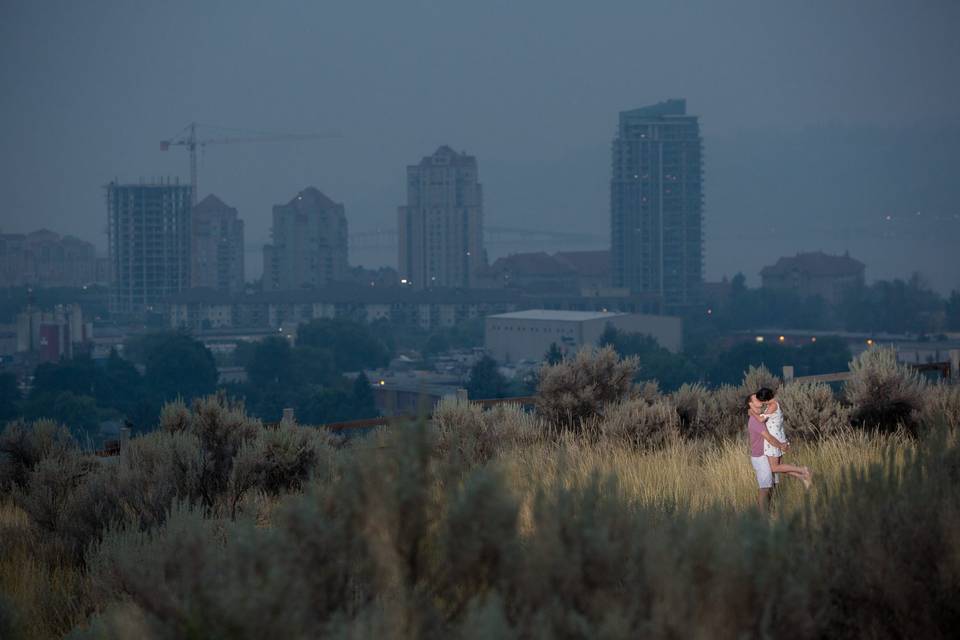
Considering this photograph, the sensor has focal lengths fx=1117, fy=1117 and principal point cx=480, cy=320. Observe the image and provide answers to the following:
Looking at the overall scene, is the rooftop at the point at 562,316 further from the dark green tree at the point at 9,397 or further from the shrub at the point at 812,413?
the shrub at the point at 812,413

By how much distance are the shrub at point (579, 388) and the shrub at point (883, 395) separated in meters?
2.88

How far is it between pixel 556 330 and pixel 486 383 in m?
39.8

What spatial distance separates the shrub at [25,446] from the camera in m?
12.7

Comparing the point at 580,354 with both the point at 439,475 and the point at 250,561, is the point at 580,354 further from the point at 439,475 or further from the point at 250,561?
the point at 250,561

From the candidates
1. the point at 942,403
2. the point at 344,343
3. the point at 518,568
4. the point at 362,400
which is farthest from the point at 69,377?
the point at 518,568

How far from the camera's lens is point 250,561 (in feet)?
13.0

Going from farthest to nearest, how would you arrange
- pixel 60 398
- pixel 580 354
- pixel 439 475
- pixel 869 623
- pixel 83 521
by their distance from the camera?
pixel 60 398 → pixel 580 354 → pixel 83 521 → pixel 439 475 → pixel 869 623

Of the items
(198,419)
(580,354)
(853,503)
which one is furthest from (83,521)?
(580,354)

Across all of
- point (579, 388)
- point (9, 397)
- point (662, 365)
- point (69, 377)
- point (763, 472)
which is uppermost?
point (579, 388)

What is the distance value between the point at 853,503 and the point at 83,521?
5.93 metres

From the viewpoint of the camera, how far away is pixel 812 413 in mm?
12180

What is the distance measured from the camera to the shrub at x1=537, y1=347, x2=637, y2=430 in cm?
1405

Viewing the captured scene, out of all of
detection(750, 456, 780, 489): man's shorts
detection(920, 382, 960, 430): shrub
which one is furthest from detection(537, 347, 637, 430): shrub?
detection(750, 456, 780, 489): man's shorts

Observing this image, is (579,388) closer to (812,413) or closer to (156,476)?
(812,413)
